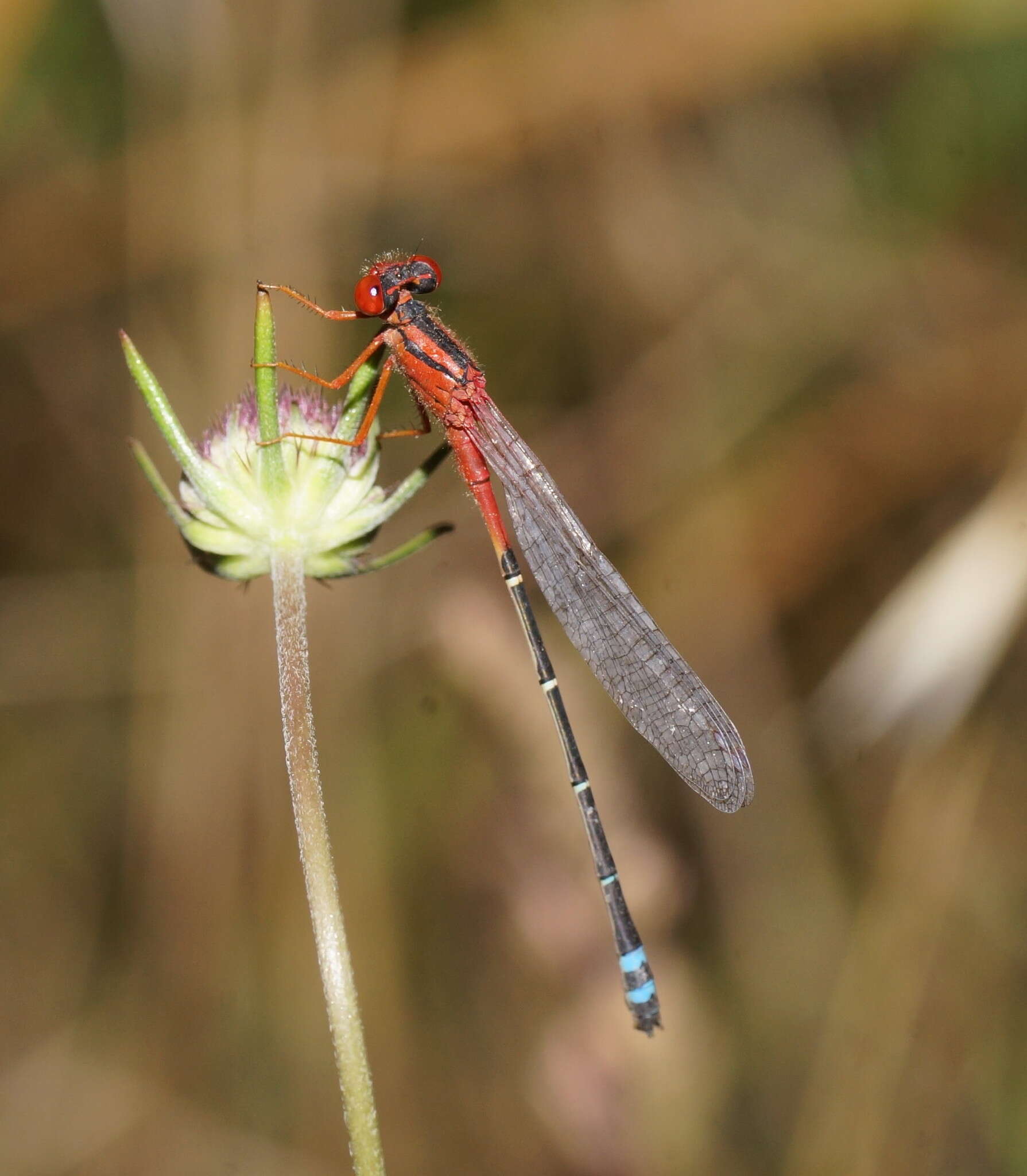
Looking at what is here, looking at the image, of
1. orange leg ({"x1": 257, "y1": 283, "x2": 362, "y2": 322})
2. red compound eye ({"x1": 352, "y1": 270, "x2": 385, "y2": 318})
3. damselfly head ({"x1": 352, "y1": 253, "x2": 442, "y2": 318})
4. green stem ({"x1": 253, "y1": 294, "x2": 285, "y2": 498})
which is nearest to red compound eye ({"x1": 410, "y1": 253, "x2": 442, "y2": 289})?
damselfly head ({"x1": 352, "y1": 253, "x2": 442, "y2": 318})

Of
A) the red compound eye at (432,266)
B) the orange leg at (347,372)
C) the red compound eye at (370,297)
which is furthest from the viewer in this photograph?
the red compound eye at (432,266)

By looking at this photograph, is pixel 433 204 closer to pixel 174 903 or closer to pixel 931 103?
pixel 931 103

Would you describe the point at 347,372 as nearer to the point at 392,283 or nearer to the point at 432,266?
the point at 392,283

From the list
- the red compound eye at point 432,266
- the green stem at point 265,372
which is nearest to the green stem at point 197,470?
the green stem at point 265,372

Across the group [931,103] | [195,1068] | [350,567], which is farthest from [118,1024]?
[931,103]

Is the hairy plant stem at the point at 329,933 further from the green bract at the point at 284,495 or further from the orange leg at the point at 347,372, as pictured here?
the orange leg at the point at 347,372

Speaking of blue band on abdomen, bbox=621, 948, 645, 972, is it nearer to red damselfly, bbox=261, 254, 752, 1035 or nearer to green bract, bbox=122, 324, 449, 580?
red damselfly, bbox=261, 254, 752, 1035
